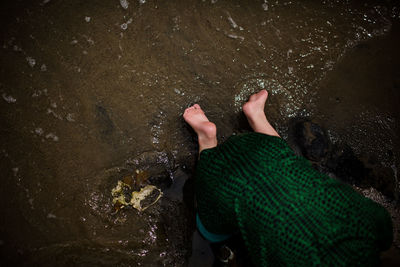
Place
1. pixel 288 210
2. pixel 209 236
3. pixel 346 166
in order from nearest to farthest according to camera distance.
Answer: pixel 288 210
pixel 209 236
pixel 346 166

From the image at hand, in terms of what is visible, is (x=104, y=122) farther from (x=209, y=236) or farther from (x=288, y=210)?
(x=288, y=210)

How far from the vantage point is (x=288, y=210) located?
1.34 m

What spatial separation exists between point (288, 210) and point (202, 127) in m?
0.78

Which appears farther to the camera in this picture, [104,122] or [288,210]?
[104,122]

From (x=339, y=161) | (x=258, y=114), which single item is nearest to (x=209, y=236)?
(x=258, y=114)

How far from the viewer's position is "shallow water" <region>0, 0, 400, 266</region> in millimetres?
1817

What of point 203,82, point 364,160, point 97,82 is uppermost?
point 97,82

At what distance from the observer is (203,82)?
204 cm

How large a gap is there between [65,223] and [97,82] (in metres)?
0.97

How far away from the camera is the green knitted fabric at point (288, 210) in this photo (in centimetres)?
129

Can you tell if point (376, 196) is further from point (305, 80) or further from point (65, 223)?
point (65, 223)

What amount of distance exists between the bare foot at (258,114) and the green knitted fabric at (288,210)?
1.13ft

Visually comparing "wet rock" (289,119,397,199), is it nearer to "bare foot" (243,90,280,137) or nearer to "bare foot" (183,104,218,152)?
"bare foot" (243,90,280,137)

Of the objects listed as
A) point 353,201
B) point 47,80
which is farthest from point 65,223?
point 353,201
